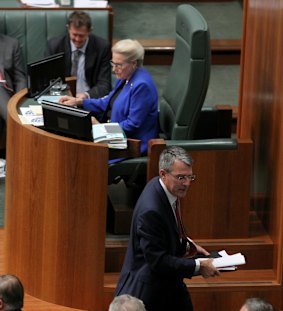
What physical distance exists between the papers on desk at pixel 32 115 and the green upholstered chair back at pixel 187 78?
617 millimetres

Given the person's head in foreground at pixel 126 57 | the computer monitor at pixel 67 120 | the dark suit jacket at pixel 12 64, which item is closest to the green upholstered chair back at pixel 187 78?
the person's head in foreground at pixel 126 57

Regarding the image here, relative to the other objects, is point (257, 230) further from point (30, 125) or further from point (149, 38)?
point (149, 38)

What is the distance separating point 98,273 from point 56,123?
0.71 m

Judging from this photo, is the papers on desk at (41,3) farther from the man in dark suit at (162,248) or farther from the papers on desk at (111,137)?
the man in dark suit at (162,248)

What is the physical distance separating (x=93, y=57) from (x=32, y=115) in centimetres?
163

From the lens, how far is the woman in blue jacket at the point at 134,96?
5.42 metres

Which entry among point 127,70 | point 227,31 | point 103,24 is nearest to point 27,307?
point 127,70

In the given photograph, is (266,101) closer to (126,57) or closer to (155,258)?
(126,57)

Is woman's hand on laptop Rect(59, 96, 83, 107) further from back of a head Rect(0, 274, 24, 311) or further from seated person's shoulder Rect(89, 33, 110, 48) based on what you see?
back of a head Rect(0, 274, 24, 311)

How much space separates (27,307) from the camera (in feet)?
17.4

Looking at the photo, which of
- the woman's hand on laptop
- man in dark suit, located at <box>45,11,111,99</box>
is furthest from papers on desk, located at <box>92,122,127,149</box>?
man in dark suit, located at <box>45,11,111,99</box>

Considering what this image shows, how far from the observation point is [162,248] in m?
4.49

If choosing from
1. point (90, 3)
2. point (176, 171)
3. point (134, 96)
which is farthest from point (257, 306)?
point (90, 3)

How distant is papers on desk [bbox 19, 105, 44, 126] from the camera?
5.28 meters
